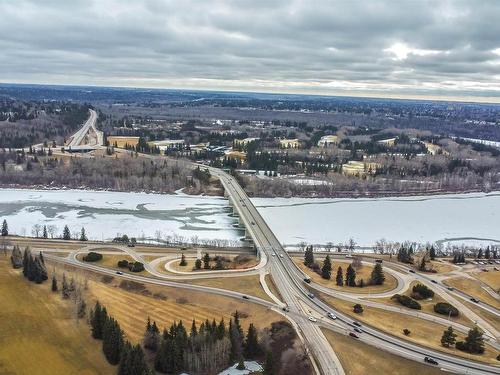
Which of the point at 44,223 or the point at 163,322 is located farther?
the point at 44,223

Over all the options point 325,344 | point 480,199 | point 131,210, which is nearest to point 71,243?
point 131,210

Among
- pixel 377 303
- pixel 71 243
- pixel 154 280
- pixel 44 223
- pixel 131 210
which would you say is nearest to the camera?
pixel 377 303

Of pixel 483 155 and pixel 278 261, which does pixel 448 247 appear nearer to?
pixel 278 261

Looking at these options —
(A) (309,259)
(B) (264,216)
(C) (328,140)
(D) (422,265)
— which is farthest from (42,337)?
(C) (328,140)

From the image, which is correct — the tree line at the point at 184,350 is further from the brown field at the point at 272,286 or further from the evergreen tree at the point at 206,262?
the evergreen tree at the point at 206,262

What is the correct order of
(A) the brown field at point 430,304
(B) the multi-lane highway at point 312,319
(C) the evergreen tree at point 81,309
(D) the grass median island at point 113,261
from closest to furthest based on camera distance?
1. (B) the multi-lane highway at point 312,319
2. (C) the evergreen tree at point 81,309
3. (A) the brown field at point 430,304
4. (D) the grass median island at point 113,261

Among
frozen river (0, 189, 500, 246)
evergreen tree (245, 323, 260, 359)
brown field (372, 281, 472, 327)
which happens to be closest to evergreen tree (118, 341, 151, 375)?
evergreen tree (245, 323, 260, 359)

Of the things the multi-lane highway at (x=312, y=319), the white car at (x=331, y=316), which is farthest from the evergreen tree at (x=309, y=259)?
the white car at (x=331, y=316)
